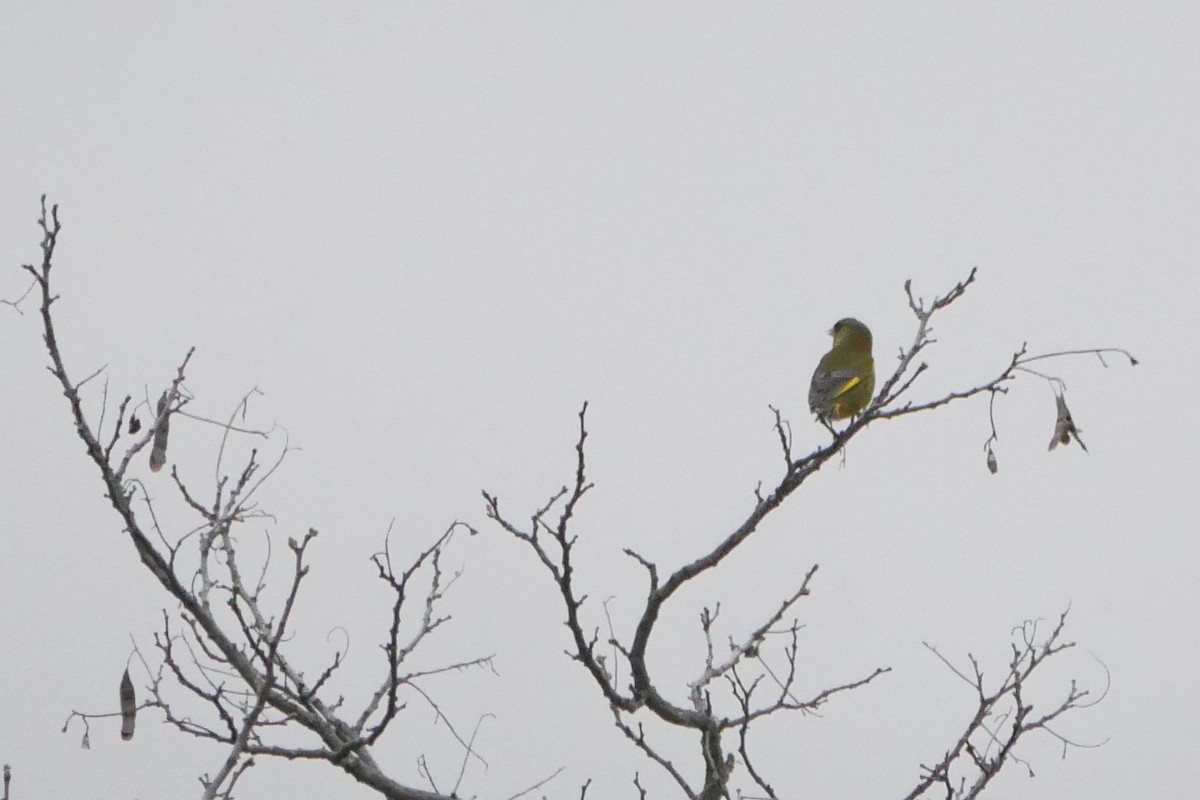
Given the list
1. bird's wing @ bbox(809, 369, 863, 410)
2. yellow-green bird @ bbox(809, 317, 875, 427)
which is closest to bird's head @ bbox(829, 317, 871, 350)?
yellow-green bird @ bbox(809, 317, 875, 427)

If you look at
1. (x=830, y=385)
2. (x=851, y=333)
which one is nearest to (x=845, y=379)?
(x=830, y=385)

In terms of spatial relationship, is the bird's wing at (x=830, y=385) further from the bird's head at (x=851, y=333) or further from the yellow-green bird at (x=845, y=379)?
the bird's head at (x=851, y=333)

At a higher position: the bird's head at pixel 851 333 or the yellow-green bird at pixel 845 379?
the bird's head at pixel 851 333

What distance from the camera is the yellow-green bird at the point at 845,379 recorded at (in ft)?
22.3

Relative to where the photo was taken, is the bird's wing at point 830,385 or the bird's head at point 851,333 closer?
the bird's wing at point 830,385

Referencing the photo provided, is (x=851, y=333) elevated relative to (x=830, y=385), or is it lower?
elevated

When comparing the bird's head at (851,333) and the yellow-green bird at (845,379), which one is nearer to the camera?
the yellow-green bird at (845,379)

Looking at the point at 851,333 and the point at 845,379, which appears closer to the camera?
the point at 845,379

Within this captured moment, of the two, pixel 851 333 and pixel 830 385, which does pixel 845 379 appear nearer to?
pixel 830 385

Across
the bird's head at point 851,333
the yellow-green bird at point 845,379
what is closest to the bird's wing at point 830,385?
the yellow-green bird at point 845,379

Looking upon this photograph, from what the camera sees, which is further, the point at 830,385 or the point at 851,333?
the point at 851,333

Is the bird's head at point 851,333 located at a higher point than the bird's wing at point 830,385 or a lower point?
higher

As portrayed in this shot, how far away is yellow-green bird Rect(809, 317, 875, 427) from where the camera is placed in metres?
6.80

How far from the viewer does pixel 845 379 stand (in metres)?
6.99
